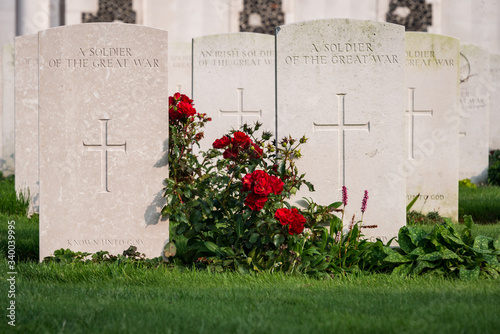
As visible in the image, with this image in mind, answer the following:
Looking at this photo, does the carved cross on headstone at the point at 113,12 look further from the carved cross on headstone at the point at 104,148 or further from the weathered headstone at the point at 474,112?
the carved cross on headstone at the point at 104,148

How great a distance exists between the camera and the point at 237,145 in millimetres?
4418

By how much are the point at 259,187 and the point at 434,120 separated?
3.54 metres

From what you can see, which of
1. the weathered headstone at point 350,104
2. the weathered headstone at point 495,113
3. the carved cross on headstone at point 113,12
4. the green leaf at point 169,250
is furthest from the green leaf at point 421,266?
the carved cross on headstone at point 113,12

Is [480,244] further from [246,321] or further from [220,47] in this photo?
[220,47]

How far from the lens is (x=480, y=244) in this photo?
4262mm

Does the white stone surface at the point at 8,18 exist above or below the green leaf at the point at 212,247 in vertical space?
above

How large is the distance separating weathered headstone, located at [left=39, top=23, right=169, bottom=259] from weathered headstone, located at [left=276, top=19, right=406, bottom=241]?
100cm

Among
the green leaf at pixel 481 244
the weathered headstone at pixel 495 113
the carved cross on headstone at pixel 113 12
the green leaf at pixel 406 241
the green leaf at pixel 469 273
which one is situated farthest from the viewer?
the carved cross on headstone at pixel 113 12

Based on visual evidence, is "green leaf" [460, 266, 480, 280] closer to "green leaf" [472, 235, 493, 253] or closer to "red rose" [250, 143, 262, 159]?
"green leaf" [472, 235, 493, 253]

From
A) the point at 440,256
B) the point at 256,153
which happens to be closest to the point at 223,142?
the point at 256,153

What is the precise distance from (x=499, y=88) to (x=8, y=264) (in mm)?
10094

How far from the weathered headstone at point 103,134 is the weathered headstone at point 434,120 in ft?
10.9

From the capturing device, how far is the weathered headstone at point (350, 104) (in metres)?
4.84

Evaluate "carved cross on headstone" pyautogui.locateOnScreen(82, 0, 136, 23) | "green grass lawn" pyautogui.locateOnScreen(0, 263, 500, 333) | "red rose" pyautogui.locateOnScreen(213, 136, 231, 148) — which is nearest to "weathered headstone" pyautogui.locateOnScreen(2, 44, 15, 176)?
"carved cross on headstone" pyautogui.locateOnScreen(82, 0, 136, 23)
